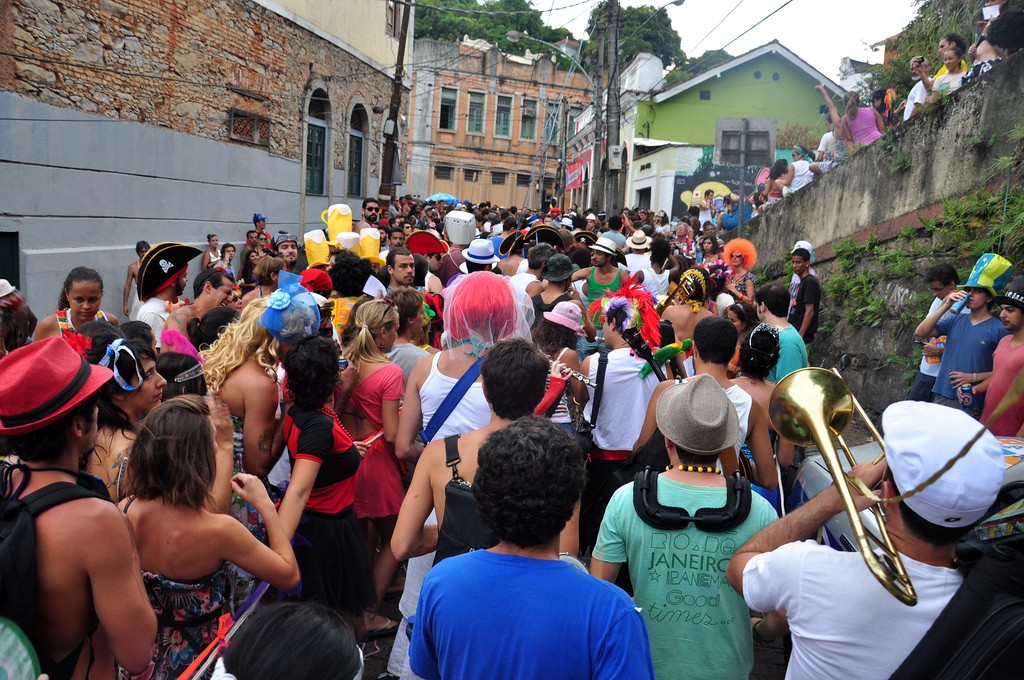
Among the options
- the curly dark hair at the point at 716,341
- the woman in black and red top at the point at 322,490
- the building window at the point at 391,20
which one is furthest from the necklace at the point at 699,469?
the building window at the point at 391,20

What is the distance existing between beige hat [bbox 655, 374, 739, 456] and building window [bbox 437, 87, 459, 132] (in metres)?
51.4

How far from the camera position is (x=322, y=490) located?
3.50 metres

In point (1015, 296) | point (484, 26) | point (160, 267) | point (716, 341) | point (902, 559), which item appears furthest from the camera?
point (484, 26)

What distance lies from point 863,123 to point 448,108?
143ft

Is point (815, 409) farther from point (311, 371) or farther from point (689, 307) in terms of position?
point (689, 307)

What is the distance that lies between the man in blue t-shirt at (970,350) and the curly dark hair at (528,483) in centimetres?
464

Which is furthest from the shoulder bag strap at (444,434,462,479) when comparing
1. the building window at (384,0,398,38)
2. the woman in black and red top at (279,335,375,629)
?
the building window at (384,0,398,38)

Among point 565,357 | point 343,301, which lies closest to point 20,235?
point 343,301

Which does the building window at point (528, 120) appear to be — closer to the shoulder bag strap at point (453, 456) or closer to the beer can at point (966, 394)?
the beer can at point (966, 394)

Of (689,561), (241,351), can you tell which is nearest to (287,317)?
(241,351)

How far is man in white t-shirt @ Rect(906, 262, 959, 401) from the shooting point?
6.13 metres

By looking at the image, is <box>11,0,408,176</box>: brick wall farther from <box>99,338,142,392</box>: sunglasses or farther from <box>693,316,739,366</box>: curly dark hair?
<box>693,316,739,366</box>: curly dark hair

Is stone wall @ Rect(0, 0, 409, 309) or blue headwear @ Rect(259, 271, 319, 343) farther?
stone wall @ Rect(0, 0, 409, 309)


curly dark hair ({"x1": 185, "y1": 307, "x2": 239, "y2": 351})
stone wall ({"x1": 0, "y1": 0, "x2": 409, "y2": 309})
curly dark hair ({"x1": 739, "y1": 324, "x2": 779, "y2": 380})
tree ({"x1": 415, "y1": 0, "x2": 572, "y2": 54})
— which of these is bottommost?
curly dark hair ({"x1": 185, "y1": 307, "x2": 239, "y2": 351})
